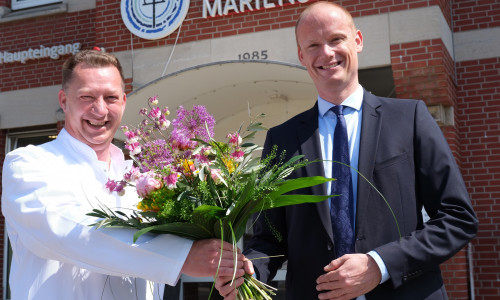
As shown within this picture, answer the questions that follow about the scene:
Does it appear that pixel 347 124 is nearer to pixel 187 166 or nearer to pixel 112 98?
pixel 187 166

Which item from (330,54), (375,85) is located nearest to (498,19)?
(375,85)

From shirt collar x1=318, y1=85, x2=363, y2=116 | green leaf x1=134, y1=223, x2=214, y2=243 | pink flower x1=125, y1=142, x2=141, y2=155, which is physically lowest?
green leaf x1=134, y1=223, x2=214, y2=243

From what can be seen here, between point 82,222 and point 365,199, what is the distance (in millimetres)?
1275

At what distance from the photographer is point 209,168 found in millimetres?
2367

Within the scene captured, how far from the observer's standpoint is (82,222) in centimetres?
268

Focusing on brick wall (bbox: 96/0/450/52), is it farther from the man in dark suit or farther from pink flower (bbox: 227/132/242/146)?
pink flower (bbox: 227/132/242/146)

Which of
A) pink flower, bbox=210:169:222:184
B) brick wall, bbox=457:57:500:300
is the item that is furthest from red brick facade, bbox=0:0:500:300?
pink flower, bbox=210:169:222:184

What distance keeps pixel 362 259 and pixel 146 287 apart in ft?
4.07

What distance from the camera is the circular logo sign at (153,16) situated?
801cm

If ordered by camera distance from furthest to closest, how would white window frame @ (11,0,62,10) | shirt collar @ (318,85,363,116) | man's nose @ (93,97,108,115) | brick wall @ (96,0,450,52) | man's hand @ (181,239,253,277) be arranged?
A: white window frame @ (11,0,62,10)
brick wall @ (96,0,450,52)
man's nose @ (93,97,108,115)
shirt collar @ (318,85,363,116)
man's hand @ (181,239,253,277)

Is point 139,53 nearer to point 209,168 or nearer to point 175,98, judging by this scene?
point 175,98

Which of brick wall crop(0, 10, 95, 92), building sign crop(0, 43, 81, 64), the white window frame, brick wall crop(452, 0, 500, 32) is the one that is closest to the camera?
brick wall crop(452, 0, 500, 32)

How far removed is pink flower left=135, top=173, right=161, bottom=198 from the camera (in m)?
2.36

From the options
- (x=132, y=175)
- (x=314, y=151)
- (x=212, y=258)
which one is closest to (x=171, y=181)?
(x=132, y=175)
